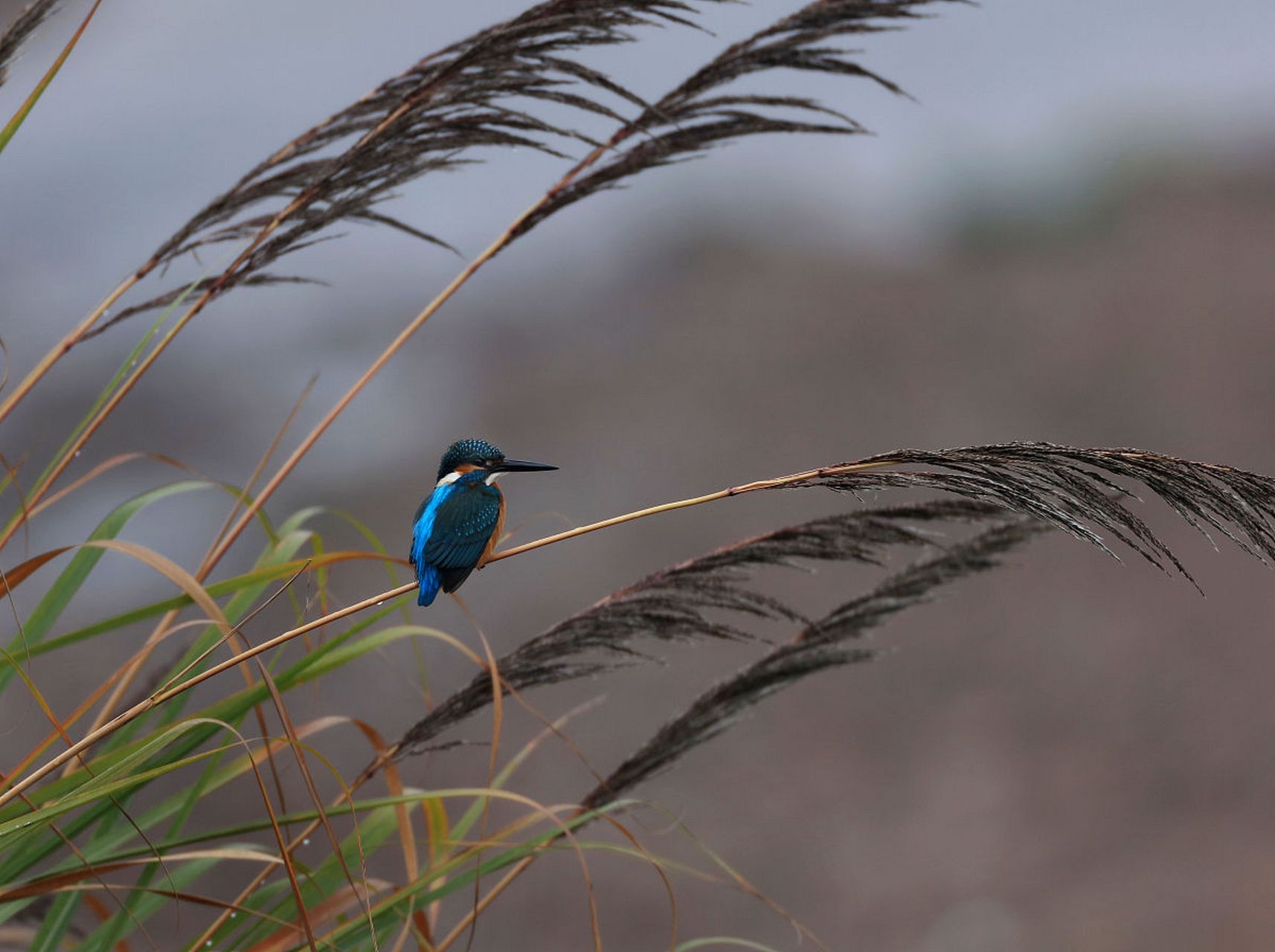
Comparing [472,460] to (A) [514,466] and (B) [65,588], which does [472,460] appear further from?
(B) [65,588]

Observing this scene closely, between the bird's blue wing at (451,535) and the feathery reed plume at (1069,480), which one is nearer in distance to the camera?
the feathery reed plume at (1069,480)

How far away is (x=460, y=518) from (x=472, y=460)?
117 millimetres

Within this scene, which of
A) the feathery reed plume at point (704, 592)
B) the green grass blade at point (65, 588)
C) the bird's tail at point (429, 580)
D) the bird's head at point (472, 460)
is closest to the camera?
the bird's tail at point (429, 580)

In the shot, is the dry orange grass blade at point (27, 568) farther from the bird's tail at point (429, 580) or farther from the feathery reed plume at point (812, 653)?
the feathery reed plume at point (812, 653)

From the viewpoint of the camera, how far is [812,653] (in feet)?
5.28

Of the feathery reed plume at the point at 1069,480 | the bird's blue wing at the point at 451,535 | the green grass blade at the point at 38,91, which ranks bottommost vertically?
the bird's blue wing at the point at 451,535

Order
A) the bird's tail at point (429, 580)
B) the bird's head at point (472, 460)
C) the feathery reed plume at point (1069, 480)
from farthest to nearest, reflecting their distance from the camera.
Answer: the bird's head at point (472, 460) < the bird's tail at point (429, 580) < the feathery reed plume at point (1069, 480)

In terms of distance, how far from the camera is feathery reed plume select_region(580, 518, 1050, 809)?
158 centimetres

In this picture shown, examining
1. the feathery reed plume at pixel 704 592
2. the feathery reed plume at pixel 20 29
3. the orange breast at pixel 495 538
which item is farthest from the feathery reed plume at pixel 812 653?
the feathery reed plume at pixel 20 29

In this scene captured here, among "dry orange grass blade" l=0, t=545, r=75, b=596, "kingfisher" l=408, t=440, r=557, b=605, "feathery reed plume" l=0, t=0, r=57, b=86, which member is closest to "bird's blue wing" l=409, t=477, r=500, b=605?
"kingfisher" l=408, t=440, r=557, b=605

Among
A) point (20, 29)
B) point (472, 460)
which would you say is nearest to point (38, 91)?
point (20, 29)

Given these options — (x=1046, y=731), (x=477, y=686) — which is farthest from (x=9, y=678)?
(x=1046, y=731)

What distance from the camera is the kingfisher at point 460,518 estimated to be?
1073 mm

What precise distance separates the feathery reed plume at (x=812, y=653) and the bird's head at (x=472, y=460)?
55 cm
